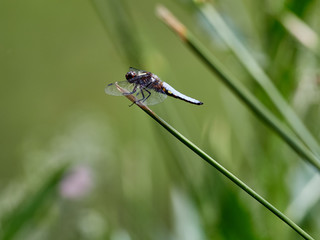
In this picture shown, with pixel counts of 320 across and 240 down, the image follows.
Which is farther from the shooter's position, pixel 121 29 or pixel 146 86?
pixel 121 29

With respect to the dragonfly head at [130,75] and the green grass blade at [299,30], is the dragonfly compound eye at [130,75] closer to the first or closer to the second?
the dragonfly head at [130,75]

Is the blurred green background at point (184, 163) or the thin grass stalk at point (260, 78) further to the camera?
the blurred green background at point (184, 163)

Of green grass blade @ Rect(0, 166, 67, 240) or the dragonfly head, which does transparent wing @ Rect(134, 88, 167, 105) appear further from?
green grass blade @ Rect(0, 166, 67, 240)

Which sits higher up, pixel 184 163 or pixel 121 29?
pixel 121 29

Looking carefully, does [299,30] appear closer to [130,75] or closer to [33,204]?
[130,75]

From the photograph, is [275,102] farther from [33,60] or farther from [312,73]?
[33,60]

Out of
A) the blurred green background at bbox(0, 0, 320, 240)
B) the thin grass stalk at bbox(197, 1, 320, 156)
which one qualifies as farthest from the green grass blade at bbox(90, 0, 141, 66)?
the thin grass stalk at bbox(197, 1, 320, 156)

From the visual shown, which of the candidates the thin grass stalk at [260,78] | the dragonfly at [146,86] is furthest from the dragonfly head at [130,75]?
the thin grass stalk at [260,78]

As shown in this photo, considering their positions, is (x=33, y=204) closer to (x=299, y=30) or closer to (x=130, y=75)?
(x=130, y=75)

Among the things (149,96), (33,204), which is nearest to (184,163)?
(149,96)

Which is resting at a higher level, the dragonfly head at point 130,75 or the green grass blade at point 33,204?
the dragonfly head at point 130,75
